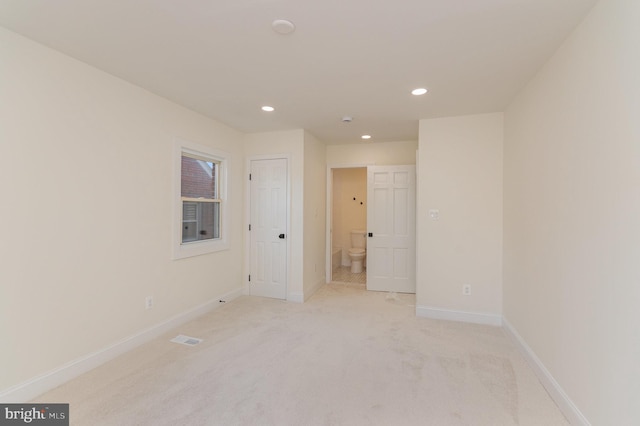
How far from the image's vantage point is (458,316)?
3.48m

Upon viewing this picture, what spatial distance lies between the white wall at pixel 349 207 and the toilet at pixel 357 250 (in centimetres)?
28

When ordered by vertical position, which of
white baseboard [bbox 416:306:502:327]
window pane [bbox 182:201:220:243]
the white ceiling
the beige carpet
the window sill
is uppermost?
the white ceiling

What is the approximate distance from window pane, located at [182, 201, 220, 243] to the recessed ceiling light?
7.73 ft

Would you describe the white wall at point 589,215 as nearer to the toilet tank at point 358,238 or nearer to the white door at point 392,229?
the white door at point 392,229

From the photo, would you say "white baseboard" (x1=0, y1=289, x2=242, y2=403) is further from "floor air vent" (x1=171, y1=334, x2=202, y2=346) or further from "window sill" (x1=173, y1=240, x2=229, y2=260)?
"window sill" (x1=173, y1=240, x2=229, y2=260)

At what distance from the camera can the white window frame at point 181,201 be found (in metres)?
3.21

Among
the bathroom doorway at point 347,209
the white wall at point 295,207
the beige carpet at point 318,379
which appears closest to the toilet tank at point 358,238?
the bathroom doorway at point 347,209

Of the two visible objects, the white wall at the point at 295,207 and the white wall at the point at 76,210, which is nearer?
the white wall at the point at 76,210

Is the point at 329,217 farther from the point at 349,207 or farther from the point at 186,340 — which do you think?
the point at 186,340

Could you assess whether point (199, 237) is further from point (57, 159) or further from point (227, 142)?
point (57, 159)

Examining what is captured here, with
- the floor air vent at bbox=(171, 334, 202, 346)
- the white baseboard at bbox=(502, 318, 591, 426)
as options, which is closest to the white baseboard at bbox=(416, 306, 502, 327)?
the white baseboard at bbox=(502, 318, 591, 426)

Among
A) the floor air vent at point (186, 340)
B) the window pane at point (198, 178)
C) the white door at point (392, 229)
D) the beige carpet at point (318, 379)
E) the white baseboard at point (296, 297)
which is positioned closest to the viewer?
the beige carpet at point (318, 379)

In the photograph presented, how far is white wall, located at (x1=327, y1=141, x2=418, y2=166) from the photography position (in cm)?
474

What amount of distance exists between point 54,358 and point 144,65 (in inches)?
93.6
